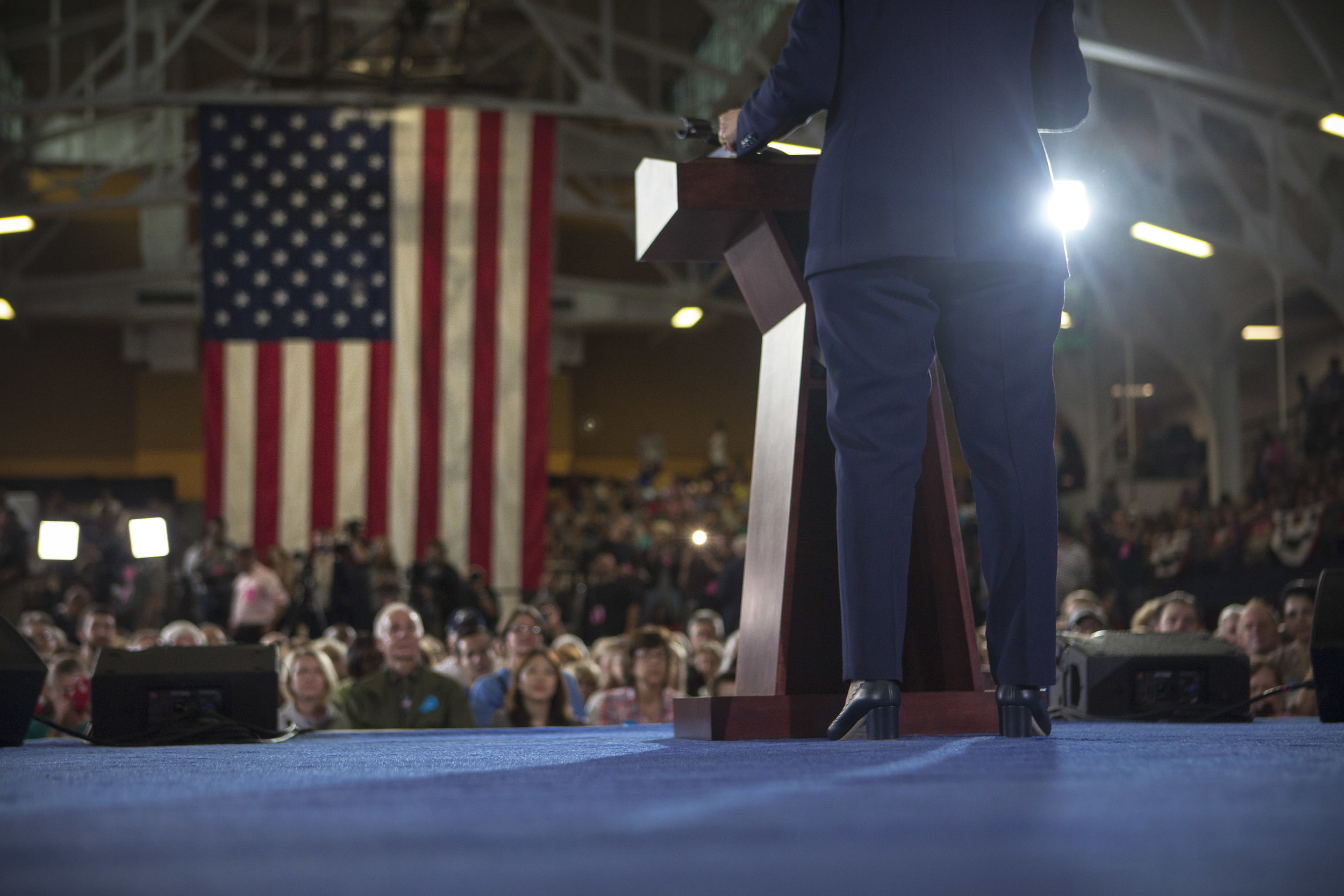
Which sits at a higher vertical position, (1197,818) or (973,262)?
(973,262)

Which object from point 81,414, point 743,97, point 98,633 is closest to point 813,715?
point 98,633

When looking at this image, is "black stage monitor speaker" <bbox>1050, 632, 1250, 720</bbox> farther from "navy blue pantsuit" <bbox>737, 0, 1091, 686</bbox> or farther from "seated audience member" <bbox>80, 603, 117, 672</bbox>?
"seated audience member" <bbox>80, 603, 117, 672</bbox>

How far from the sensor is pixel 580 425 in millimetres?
22141

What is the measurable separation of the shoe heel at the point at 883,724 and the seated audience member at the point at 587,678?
4363mm

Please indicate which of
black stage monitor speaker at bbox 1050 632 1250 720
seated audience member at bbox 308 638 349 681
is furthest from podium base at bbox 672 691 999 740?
seated audience member at bbox 308 638 349 681

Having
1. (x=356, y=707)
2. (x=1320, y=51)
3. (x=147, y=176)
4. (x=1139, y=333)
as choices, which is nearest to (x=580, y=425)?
(x=147, y=176)

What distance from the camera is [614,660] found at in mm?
6398

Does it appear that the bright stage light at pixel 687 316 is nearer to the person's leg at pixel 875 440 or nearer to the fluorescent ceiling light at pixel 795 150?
the fluorescent ceiling light at pixel 795 150

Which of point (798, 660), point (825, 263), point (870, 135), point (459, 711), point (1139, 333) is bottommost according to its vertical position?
point (459, 711)

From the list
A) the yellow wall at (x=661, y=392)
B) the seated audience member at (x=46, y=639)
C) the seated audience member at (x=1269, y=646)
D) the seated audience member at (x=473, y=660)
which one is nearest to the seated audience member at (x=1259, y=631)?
the seated audience member at (x=1269, y=646)

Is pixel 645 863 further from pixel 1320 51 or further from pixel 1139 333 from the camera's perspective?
pixel 1139 333

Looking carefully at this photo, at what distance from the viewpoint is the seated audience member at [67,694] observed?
5.38 m

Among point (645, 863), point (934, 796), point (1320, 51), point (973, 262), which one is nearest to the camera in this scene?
Result: point (645, 863)

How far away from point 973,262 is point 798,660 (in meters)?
0.72
